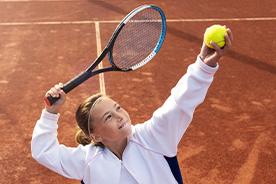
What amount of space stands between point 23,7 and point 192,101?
678cm

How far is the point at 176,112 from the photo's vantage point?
2090 millimetres

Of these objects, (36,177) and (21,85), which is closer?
(36,177)

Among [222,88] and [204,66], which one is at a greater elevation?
[204,66]

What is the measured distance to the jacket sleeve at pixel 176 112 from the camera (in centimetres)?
203

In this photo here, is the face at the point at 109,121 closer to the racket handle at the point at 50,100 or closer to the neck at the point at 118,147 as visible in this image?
the neck at the point at 118,147

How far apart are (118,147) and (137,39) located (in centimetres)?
85

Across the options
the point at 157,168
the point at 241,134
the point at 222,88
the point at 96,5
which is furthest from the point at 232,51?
the point at 157,168

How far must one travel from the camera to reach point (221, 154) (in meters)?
4.33

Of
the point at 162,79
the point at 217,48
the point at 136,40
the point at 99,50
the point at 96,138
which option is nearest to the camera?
the point at 217,48

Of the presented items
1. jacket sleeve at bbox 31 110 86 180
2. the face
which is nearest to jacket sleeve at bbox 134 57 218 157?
the face

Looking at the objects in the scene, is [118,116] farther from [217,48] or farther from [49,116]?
[217,48]

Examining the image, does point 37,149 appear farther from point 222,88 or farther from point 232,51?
point 232,51

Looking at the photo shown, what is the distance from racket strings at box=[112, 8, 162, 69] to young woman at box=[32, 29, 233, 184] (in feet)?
1.79

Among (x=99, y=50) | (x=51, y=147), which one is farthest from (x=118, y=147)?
(x=99, y=50)
